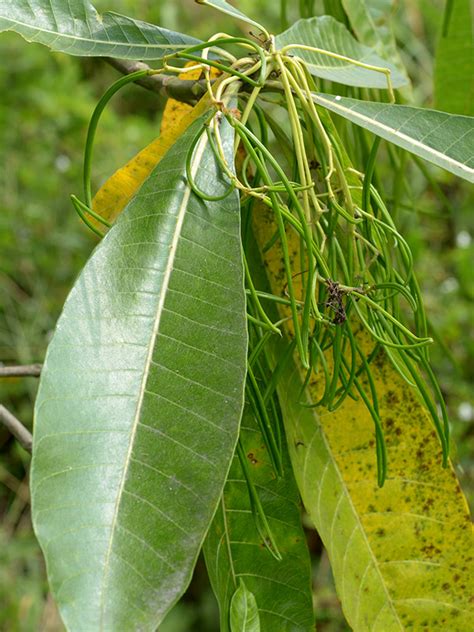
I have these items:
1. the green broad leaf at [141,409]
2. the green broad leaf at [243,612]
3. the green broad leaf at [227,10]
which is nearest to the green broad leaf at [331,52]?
the green broad leaf at [227,10]

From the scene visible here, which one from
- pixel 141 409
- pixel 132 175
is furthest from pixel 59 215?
pixel 141 409

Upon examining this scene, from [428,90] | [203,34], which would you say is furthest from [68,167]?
[428,90]

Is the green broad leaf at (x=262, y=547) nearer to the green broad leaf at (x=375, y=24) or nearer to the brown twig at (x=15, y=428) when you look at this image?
the brown twig at (x=15, y=428)

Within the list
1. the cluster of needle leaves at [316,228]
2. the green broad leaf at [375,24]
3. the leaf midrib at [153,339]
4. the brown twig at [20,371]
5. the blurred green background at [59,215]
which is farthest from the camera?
the blurred green background at [59,215]

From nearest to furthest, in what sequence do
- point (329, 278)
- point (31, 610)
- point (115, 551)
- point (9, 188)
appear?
point (115, 551) < point (329, 278) < point (31, 610) < point (9, 188)

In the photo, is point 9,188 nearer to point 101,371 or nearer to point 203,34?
point 203,34

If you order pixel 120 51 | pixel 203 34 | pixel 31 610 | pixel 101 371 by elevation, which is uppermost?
pixel 203 34

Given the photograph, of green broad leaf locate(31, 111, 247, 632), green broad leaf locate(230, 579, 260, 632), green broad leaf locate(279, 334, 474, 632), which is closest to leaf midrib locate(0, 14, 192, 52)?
green broad leaf locate(31, 111, 247, 632)
